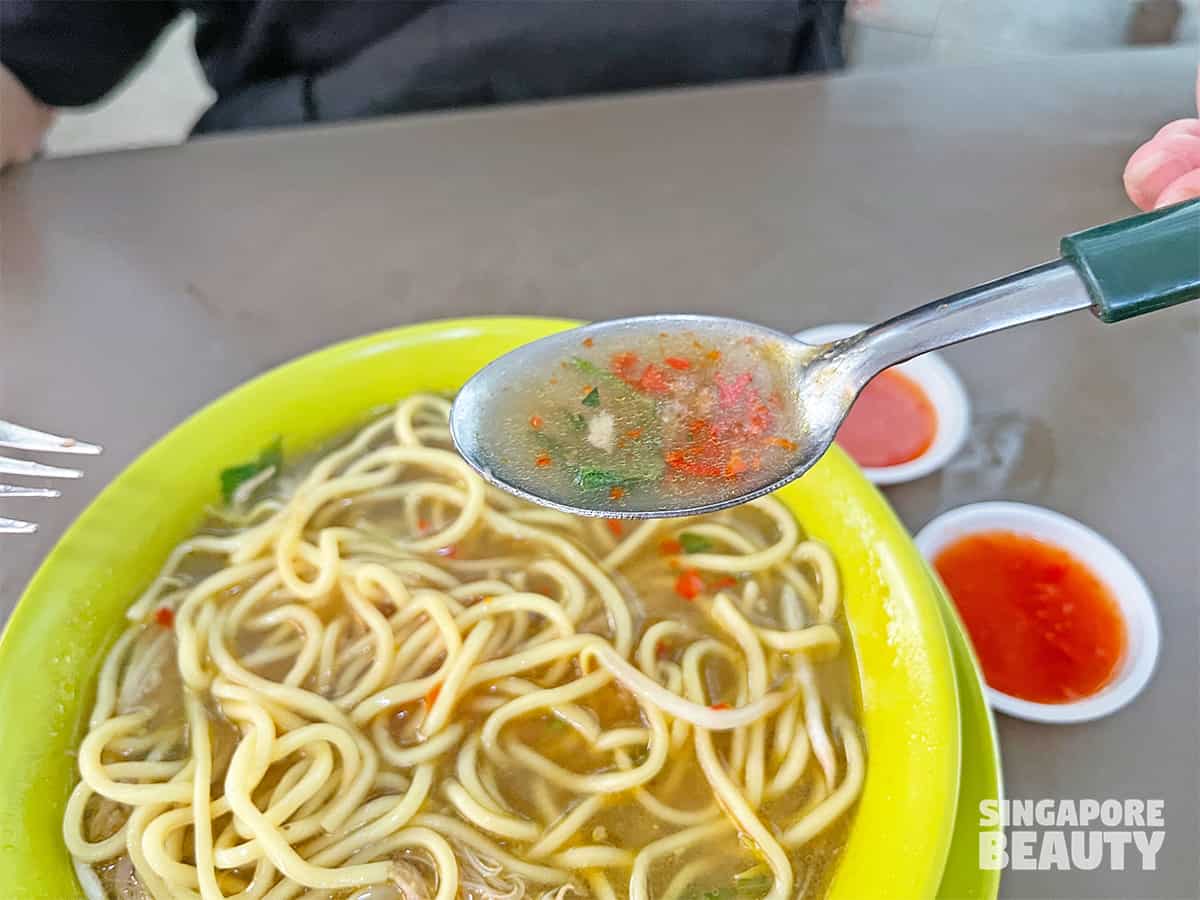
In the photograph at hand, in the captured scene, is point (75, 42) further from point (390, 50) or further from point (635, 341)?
point (635, 341)

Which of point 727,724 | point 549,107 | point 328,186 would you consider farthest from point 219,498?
point 549,107

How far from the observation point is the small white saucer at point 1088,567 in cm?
122

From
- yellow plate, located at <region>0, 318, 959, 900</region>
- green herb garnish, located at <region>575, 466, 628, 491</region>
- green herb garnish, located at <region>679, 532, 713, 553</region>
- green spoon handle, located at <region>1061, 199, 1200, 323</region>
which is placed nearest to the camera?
green spoon handle, located at <region>1061, 199, 1200, 323</region>

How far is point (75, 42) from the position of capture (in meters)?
1.87

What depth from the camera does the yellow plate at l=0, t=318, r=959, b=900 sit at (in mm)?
972

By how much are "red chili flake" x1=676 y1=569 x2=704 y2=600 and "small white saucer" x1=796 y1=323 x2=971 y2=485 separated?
14.3 inches

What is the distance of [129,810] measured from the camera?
1072mm

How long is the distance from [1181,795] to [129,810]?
4.30ft

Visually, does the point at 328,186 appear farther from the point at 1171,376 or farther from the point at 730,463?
the point at 1171,376

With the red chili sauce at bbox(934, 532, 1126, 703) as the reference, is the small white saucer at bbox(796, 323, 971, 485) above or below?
above

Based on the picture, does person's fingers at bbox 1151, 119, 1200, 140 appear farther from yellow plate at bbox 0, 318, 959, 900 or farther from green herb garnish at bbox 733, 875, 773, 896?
green herb garnish at bbox 733, 875, 773, 896

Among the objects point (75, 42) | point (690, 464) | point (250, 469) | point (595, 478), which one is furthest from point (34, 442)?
point (75, 42)

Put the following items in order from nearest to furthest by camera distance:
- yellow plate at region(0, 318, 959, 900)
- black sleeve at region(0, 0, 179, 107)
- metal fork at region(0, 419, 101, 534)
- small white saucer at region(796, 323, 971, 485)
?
yellow plate at region(0, 318, 959, 900), metal fork at region(0, 419, 101, 534), small white saucer at region(796, 323, 971, 485), black sleeve at region(0, 0, 179, 107)

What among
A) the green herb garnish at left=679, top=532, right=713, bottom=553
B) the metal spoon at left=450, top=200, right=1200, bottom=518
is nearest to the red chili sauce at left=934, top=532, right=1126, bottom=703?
the green herb garnish at left=679, top=532, right=713, bottom=553
